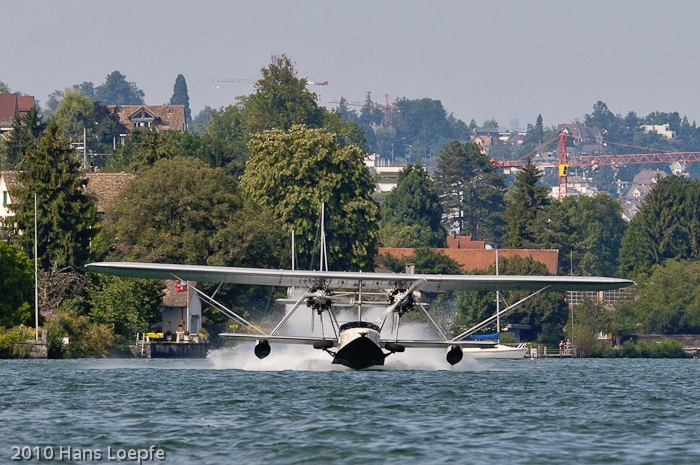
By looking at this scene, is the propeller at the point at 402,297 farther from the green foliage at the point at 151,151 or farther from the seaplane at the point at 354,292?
the green foliage at the point at 151,151

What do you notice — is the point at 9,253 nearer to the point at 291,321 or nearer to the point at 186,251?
the point at 186,251

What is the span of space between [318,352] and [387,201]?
90.2 m

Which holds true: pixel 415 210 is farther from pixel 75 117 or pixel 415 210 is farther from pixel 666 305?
pixel 75 117

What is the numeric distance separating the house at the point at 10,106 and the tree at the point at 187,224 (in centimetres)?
8313

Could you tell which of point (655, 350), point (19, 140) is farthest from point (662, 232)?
point (19, 140)

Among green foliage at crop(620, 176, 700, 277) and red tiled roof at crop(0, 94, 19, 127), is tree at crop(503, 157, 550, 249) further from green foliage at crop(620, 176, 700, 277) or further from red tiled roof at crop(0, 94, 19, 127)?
red tiled roof at crop(0, 94, 19, 127)

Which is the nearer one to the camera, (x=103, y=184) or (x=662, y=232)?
(x=103, y=184)

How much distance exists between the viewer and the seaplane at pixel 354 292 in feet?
122

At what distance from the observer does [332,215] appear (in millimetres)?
74312

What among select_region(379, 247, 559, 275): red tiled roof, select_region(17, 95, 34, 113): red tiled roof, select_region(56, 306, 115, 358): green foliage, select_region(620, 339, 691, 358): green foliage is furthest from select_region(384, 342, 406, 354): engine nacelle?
select_region(17, 95, 34, 113): red tiled roof

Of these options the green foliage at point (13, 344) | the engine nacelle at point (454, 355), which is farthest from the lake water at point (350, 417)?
the green foliage at point (13, 344)

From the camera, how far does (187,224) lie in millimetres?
70500

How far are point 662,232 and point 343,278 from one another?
76.5 m

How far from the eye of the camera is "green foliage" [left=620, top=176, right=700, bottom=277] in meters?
110
